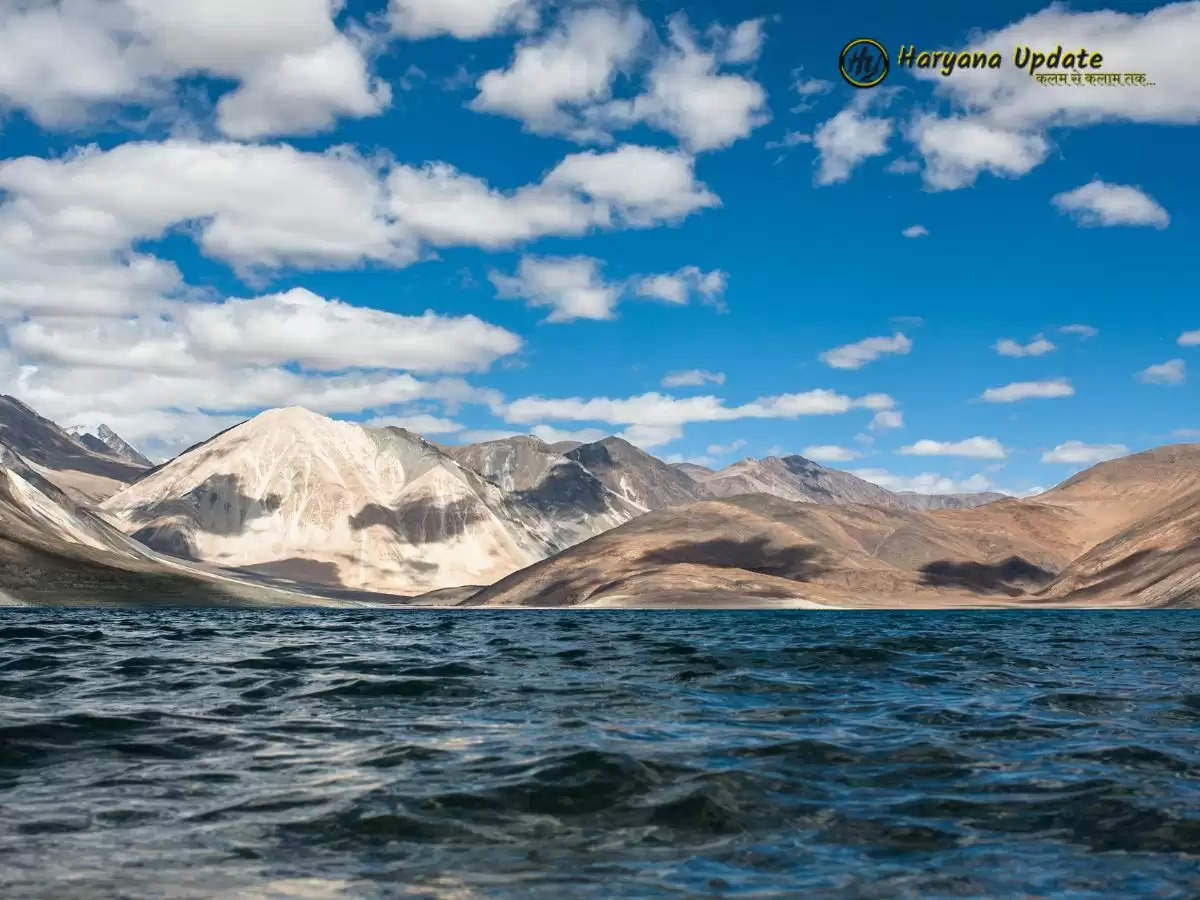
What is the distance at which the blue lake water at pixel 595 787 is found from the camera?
11836mm

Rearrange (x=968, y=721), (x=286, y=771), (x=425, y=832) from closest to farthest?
(x=425, y=832), (x=286, y=771), (x=968, y=721)

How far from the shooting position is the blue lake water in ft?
38.8

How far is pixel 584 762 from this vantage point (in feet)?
57.7

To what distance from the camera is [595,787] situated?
16109mm

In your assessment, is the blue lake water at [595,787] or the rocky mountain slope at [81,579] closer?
the blue lake water at [595,787]

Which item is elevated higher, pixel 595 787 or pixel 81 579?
pixel 595 787

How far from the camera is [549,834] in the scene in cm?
1373

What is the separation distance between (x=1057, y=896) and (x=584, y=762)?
802cm

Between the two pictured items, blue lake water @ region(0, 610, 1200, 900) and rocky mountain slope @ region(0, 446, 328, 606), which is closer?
blue lake water @ region(0, 610, 1200, 900)

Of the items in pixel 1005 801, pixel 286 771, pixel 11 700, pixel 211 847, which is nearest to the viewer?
pixel 211 847

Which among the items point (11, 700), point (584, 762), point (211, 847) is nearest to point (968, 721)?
point (584, 762)

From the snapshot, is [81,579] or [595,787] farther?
[81,579]

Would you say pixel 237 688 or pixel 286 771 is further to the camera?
pixel 237 688

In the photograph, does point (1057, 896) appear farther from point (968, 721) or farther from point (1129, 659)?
point (1129, 659)
